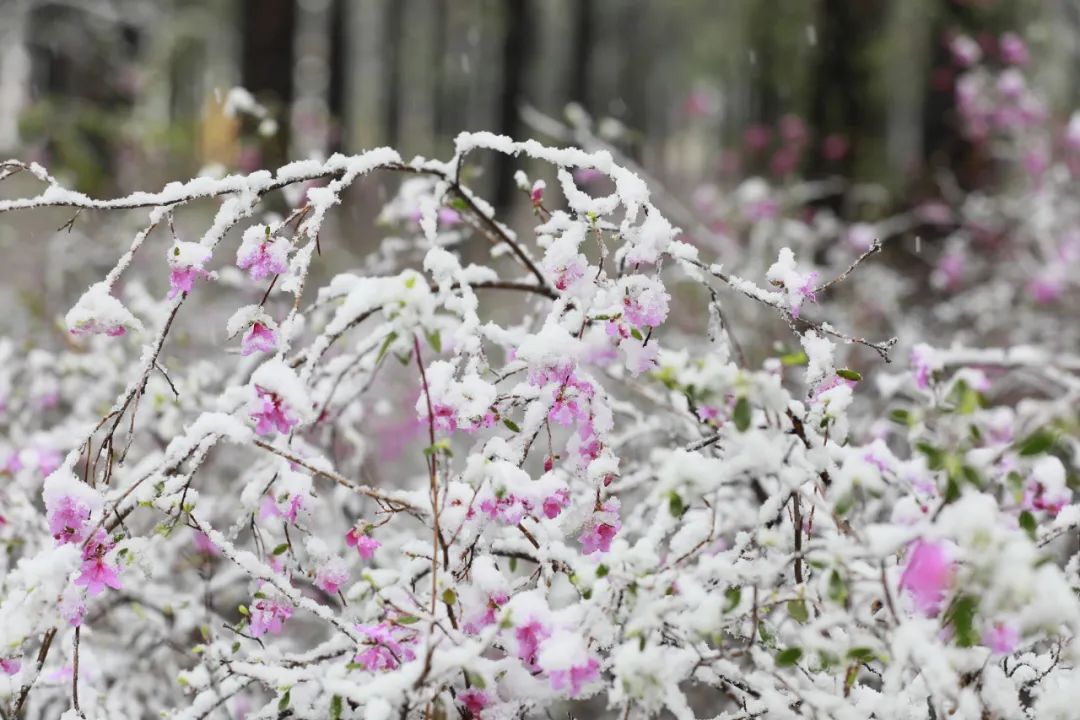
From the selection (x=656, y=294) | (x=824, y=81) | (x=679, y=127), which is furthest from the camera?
(x=679, y=127)

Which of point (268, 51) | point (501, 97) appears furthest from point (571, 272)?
point (501, 97)

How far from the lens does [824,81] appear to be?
8.52 m

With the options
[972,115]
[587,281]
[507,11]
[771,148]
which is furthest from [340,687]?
[507,11]

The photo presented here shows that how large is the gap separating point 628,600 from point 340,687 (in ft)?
1.51

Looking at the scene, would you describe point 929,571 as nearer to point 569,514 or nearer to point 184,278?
point 569,514

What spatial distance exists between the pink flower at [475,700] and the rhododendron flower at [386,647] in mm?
104

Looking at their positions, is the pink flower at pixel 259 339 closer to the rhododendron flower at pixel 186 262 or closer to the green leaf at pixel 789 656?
the rhododendron flower at pixel 186 262

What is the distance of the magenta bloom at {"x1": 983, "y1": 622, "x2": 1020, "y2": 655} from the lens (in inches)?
51.9

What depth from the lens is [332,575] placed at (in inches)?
72.4

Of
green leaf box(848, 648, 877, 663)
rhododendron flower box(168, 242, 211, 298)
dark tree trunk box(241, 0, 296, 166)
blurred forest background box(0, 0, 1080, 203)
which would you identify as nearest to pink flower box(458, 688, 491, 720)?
green leaf box(848, 648, 877, 663)

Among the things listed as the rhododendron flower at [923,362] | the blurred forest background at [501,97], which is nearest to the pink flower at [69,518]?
the rhododendron flower at [923,362]

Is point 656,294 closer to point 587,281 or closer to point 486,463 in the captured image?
point 587,281

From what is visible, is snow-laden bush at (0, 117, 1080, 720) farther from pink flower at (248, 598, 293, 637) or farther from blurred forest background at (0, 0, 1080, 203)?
blurred forest background at (0, 0, 1080, 203)

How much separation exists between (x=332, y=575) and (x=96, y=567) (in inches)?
16.6
